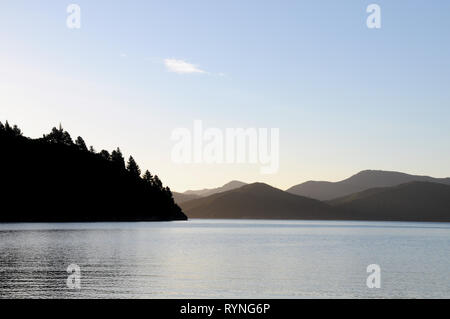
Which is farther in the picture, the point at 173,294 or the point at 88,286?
the point at 88,286

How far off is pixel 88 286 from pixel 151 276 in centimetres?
1149

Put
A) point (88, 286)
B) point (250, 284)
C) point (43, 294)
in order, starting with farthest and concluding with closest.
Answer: point (250, 284) → point (88, 286) → point (43, 294)

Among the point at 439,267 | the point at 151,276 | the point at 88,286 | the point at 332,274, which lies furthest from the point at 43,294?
the point at 439,267

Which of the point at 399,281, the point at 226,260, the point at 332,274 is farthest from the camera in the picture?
the point at 226,260

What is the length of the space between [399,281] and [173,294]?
2865 centimetres
